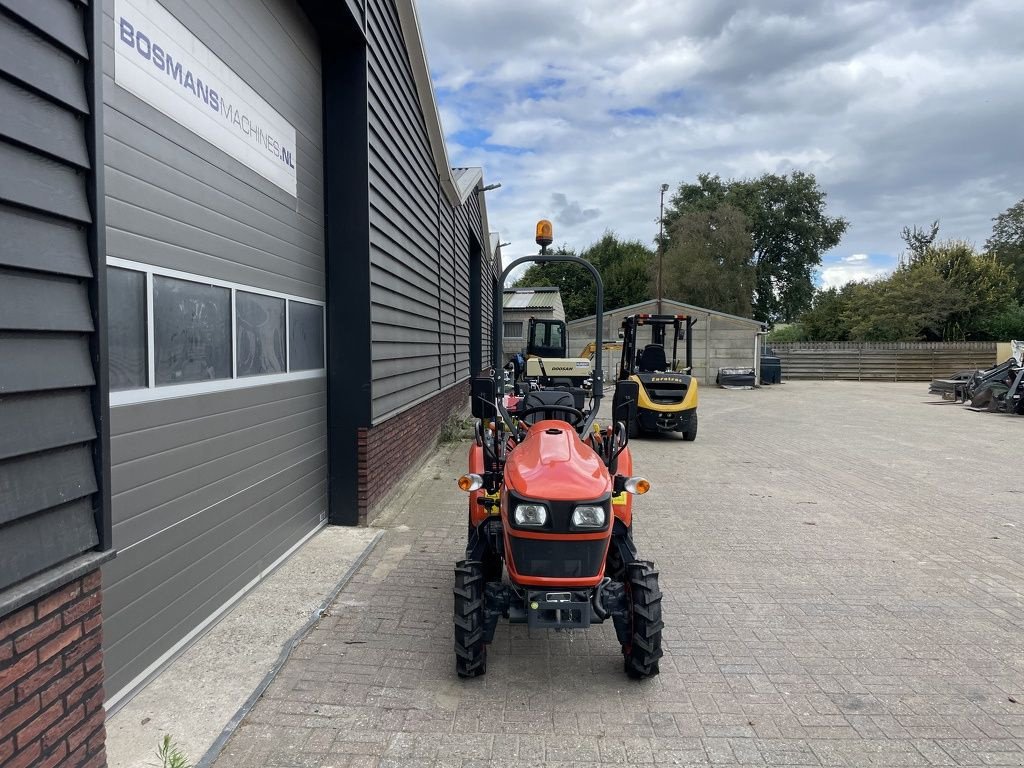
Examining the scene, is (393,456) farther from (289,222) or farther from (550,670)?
(550,670)

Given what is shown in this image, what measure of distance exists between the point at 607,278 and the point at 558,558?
47.8 m

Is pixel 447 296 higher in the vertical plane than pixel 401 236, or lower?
lower

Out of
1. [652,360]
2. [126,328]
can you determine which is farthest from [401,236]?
[652,360]

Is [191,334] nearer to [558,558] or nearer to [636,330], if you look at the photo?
[558,558]

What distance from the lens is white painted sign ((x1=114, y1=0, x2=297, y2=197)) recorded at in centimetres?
312

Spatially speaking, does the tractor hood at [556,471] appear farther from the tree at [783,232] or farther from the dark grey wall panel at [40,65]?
the tree at [783,232]

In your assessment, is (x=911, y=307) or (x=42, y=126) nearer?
(x=42, y=126)

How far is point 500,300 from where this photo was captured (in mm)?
4645

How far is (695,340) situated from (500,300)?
2416 centimetres

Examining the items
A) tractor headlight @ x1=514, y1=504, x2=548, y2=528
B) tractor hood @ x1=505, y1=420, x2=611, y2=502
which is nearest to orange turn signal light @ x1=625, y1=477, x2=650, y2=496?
tractor hood @ x1=505, y1=420, x2=611, y2=502

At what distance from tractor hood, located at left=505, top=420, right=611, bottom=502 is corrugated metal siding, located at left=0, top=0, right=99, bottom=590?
1715 mm

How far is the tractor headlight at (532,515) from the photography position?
3020 mm

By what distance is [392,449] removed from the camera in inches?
276

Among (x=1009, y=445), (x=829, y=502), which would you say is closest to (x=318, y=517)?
(x=829, y=502)
